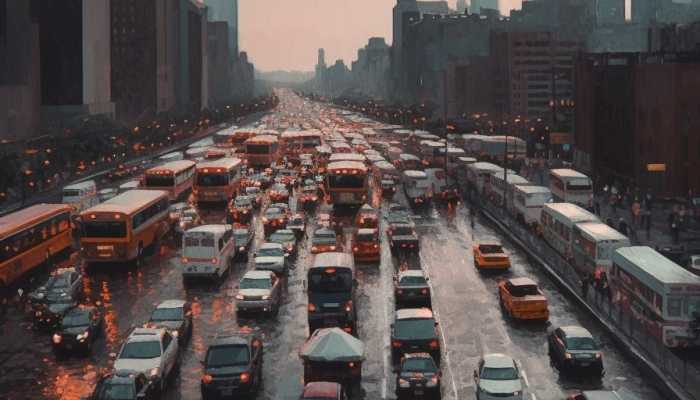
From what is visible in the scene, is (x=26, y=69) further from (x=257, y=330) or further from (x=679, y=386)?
(x=679, y=386)

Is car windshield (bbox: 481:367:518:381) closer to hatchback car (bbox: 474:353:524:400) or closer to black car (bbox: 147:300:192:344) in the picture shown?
hatchback car (bbox: 474:353:524:400)

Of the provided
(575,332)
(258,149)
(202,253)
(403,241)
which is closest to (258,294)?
(202,253)

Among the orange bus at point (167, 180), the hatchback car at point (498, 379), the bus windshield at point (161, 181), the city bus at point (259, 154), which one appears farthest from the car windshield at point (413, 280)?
the city bus at point (259, 154)

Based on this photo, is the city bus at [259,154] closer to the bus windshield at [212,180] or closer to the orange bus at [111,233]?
the bus windshield at [212,180]

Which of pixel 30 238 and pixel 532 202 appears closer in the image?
pixel 30 238

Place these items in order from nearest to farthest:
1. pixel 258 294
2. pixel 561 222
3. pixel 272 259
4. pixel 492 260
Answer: pixel 258 294, pixel 272 259, pixel 492 260, pixel 561 222

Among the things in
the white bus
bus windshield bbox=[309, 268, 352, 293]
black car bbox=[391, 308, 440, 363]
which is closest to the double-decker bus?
the white bus

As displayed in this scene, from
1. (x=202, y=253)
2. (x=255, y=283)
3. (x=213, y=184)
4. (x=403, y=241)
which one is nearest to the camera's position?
(x=255, y=283)

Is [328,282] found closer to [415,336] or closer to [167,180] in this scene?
[415,336]
